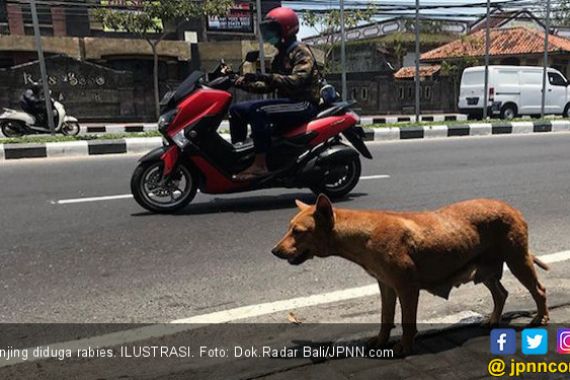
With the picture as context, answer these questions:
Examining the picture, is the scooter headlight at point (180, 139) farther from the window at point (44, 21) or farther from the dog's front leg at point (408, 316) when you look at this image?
the window at point (44, 21)

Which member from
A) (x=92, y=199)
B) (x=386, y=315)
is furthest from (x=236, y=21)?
(x=386, y=315)

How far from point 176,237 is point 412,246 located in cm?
265

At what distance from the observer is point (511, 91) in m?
19.4

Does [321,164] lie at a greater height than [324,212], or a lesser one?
lesser

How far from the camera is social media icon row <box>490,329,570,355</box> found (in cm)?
252

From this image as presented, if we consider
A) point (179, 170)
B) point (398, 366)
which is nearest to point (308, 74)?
point (179, 170)

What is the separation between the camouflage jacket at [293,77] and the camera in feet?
17.1

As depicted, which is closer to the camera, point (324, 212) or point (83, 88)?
point (324, 212)

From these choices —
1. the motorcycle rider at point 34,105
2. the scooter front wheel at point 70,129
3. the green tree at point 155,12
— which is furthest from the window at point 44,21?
the motorcycle rider at point 34,105

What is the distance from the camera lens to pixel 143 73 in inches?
1041

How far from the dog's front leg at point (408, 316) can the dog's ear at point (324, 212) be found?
0.42 meters

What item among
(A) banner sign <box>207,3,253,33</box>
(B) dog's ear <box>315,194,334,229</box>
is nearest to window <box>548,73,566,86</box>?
(A) banner sign <box>207,3,253,33</box>

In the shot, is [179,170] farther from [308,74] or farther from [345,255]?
[345,255]

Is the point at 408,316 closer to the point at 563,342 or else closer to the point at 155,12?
the point at 563,342
